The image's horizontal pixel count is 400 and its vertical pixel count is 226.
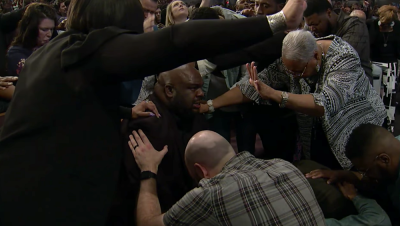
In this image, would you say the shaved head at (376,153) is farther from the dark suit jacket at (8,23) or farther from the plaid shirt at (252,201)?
the dark suit jacket at (8,23)

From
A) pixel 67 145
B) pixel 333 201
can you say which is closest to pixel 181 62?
pixel 67 145

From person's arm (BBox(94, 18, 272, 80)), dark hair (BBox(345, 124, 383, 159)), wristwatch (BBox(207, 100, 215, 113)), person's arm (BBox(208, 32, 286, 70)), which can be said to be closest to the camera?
person's arm (BBox(94, 18, 272, 80))

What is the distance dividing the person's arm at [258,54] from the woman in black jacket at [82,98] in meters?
Answer: 1.20

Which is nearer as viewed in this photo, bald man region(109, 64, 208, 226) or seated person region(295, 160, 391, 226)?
seated person region(295, 160, 391, 226)

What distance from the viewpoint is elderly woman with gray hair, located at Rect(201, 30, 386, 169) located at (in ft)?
6.55

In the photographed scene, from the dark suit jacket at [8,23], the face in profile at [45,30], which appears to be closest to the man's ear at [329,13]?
the face in profile at [45,30]

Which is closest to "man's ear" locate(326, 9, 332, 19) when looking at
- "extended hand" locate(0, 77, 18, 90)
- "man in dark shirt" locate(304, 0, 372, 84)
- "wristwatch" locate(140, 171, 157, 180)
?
"man in dark shirt" locate(304, 0, 372, 84)

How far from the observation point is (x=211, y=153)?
1.38 m

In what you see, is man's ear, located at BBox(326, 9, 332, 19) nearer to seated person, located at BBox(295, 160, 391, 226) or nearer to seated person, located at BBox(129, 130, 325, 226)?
seated person, located at BBox(295, 160, 391, 226)

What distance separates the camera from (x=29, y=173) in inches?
37.7

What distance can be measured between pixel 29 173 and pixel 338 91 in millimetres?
1587

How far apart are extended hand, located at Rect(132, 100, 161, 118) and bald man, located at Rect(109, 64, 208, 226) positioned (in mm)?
27

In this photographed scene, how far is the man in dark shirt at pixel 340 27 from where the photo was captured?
2650 mm

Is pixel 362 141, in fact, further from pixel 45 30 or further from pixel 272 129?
pixel 45 30
